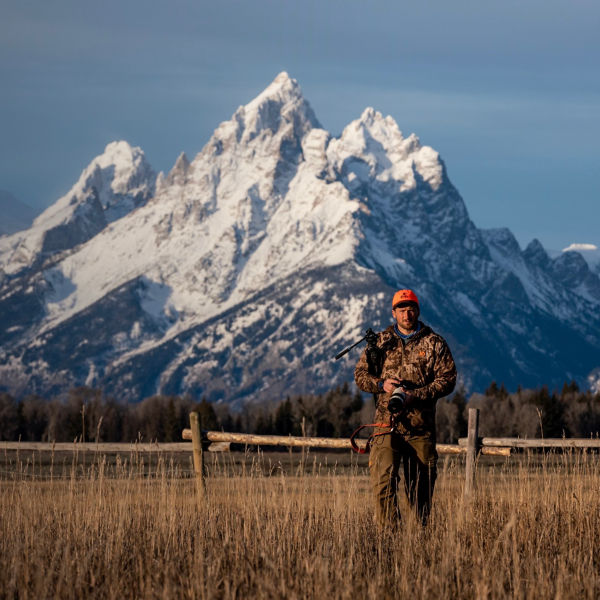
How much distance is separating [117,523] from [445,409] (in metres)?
106

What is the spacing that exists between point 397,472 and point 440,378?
3.22 feet

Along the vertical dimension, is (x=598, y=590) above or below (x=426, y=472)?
below

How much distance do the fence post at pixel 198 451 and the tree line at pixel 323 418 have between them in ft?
239

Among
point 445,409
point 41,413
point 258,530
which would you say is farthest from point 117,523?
point 41,413

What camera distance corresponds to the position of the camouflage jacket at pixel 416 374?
9617 mm

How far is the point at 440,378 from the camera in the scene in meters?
9.66

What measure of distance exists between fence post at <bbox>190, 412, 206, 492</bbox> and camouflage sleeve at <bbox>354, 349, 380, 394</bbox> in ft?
16.4

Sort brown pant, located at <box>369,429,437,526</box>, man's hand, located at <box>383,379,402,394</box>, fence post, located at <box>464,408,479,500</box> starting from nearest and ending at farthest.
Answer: man's hand, located at <box>383,379,402,394</box> < brown pant, located at <box>369,429,437,526</box> < fence post, located at <box>464,408,479,500</box>

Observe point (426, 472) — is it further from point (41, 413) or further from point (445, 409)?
point (41, 413)

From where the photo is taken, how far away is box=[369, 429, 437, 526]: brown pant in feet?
31.3

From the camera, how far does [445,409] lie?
114m

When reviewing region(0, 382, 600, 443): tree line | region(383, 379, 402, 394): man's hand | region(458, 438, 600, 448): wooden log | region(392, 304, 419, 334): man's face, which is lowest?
region(0, 382, 600, 443): tree line

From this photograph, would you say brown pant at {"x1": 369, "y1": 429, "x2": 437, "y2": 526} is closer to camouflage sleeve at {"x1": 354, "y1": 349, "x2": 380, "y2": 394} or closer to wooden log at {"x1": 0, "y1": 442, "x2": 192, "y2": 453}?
camouflage sleeve at {"x1": 354, "y1": 349, "x2": 380, "y2": 394}

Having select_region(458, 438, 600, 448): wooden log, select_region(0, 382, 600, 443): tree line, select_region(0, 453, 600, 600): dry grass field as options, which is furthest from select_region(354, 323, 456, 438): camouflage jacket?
select_region(0, 382, 600, 443): tree line
